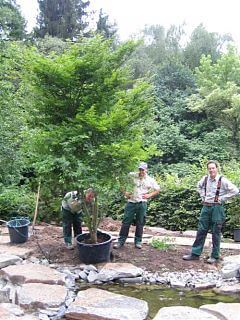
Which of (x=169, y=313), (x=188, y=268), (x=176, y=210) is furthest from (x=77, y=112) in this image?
(x=176, y=210)

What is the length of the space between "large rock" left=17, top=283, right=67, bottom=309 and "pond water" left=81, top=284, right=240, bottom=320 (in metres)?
0.54

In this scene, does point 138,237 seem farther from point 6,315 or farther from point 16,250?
point 6,315

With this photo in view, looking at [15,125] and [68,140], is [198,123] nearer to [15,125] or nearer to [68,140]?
[15,125]

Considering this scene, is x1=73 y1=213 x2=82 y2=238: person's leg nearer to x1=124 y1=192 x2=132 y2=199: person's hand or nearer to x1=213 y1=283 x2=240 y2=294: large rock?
x1=124 y1=192 x2=132 y2=199: person's hand

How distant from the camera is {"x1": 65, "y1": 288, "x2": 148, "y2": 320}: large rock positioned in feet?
12.2

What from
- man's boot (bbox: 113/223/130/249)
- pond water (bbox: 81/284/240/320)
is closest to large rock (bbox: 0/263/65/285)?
pond water (bbox: 81/284/240/320)

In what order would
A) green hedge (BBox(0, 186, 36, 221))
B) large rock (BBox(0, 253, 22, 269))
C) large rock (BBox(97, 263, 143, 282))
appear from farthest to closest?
green hedge (BBox(0, 186, 36, 221)) → large rock (BBox(0, 253, 22, 269)) → large rock (BBox(97, 263, 143, 282))

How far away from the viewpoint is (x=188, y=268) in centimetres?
532

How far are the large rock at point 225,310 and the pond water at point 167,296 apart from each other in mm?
422

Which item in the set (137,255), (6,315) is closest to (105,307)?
(6,315)

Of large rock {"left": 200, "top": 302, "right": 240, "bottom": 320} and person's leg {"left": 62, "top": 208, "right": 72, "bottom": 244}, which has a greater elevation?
person's leg {"left": 62, "top": 208, "right": 72, "bottom": 244}

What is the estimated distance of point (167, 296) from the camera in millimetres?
4574

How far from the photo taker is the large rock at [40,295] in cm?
398

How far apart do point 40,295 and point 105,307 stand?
2.36 ft
